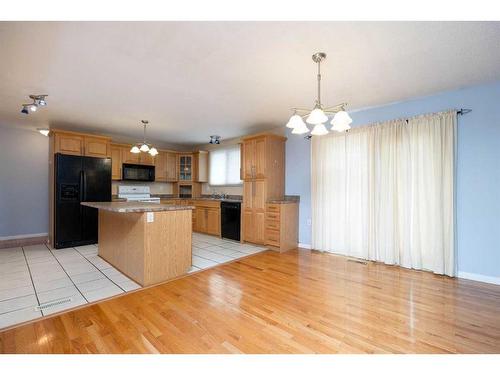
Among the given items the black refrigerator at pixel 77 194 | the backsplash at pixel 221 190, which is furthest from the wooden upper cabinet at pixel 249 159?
the black refrigerator at pixel 77 194

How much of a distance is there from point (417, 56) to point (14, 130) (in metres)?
6.98

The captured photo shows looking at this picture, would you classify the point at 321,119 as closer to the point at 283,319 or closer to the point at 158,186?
the point at 283,319

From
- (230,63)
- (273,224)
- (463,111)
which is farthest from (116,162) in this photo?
(463,111)

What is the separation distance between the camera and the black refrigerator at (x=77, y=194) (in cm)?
439

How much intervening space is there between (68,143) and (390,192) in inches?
234

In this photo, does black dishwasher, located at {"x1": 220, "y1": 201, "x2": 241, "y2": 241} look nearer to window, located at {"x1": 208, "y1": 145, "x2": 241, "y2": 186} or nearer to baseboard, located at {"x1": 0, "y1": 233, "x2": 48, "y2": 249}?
window, located at {"x1": 208, "y1": 145, "x2": 241, "y2": 186}

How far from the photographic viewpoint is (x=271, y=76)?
106 inches

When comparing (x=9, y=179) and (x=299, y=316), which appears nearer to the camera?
(x=299, y=316)

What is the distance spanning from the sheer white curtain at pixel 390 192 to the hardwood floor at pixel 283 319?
51cm

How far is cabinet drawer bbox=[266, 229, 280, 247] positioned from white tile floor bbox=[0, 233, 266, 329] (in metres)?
0.22

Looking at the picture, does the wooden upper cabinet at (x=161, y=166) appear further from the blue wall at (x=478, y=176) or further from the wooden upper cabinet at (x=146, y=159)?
the blue wall at (x=478, y=176)

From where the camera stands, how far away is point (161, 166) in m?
6.38

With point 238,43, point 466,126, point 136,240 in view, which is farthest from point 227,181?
point 466,126
